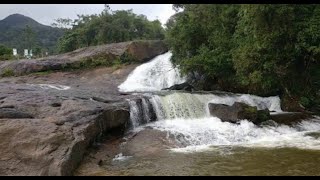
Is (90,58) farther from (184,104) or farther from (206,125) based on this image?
(206,125)

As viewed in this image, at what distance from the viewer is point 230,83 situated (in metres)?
19.5

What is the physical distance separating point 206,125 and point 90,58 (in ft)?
51.2

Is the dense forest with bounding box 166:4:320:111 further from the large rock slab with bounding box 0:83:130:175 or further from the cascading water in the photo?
the large rock slab with bounding box 0:83:130:175

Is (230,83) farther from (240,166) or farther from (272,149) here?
(240,166)

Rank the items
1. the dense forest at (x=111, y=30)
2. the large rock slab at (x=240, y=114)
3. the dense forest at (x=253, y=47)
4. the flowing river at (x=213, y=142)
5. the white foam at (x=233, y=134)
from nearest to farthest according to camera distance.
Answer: the flowing river at (x=213, y=142) < the white foam at (x=233, y=134) < the large rock slab at (x=240, y=114) < the dense forest at (x=253, y=47) < the dense forest at (x=111, y=30)

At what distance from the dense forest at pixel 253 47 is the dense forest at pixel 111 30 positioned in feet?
59.2

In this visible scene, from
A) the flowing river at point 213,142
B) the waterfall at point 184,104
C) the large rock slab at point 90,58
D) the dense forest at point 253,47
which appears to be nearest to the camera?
the flowing river at point 213,142

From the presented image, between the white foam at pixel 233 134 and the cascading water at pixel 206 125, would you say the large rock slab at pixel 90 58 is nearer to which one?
the cascading water at pixel 206 125

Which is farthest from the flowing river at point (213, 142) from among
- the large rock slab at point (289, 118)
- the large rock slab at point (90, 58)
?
the large rock slab at point (90, 58)

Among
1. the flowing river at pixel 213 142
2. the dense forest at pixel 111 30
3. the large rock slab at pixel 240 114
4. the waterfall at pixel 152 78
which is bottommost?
the flowing river at pixel 213 142

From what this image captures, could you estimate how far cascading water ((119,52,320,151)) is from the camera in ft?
40.1

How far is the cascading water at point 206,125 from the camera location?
1223 centimetres

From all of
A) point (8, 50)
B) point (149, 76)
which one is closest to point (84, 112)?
point (149, 76)

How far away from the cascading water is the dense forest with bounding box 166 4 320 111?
4.45 feet
